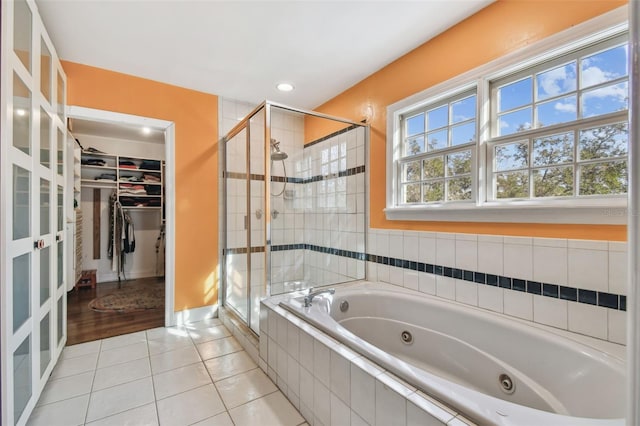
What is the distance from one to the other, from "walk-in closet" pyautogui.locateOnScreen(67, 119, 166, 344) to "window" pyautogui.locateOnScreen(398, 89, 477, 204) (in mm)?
3297

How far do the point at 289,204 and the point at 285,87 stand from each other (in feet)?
4.00

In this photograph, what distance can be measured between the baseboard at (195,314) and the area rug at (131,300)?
24.5 inches

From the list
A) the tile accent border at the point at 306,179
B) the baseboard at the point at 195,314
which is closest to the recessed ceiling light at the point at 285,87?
the tile accent border at the point at 306,179

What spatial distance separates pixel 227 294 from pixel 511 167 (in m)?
2.75

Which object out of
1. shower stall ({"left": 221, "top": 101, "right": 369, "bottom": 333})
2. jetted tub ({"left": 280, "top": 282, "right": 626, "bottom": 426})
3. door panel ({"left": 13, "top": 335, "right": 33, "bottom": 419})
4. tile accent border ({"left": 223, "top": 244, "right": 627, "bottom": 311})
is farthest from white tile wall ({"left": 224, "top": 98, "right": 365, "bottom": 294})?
door panel ({"left": 13, "top": 335, "right": 33, "bottom": 419})

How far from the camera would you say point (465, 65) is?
190 centimetres

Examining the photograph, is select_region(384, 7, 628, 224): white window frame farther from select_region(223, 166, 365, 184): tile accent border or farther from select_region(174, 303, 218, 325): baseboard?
select_region(174, 303, 218, 325): baseboard

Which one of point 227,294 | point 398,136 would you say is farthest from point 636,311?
point 227,294

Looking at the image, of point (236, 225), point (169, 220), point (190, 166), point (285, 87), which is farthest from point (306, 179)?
point (169, 220)

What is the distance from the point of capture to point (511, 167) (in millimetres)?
1757

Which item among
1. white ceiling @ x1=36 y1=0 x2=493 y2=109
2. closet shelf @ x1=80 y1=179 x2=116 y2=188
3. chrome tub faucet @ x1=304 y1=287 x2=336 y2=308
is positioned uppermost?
white ceiling @ x1=36 y1=0 x2=493 y2=109

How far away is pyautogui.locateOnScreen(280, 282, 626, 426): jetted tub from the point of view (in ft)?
3.33

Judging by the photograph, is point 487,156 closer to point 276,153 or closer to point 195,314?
point 276,153

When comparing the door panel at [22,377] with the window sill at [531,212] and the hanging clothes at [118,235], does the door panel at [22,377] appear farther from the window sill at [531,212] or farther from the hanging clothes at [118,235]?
the hanging clothes at [118,235]
